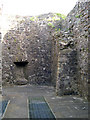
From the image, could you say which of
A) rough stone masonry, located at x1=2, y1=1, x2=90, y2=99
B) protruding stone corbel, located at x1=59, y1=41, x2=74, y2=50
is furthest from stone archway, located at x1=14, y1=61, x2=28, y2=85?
protruding stone corbel, located at x1=59, y1=41, x2=74, y2=50

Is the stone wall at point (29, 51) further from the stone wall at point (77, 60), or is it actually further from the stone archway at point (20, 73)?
the stone wall at point (77, 60)

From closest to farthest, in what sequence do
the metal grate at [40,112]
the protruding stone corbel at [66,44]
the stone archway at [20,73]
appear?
the metal grate at [40,112] < the protruding stone corbel at [66,44] < the stone archway at [20,73]

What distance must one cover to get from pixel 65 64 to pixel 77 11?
2.14 m

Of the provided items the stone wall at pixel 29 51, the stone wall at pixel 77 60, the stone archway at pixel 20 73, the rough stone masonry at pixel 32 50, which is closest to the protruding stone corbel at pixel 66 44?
the stone wall at pixel 77 60

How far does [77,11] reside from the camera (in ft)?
19.0

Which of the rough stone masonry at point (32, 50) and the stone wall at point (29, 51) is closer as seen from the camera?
the rough stone masonry at point (32, 50)

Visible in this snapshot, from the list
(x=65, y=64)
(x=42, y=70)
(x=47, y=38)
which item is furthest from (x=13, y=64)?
(x=65, y=64)

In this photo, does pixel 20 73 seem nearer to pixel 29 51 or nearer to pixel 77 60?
pixel 29 51

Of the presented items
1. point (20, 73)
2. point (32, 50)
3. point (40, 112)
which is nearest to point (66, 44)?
point (40, 112)

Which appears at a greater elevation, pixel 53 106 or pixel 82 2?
pixel 82 2

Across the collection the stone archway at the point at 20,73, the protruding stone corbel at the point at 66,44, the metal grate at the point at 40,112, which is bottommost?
the metal grate at the point at 40,112

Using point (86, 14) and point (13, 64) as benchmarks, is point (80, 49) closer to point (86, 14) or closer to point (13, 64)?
point (86, 14)

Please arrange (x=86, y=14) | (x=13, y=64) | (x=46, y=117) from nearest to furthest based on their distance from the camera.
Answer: (x=46, y=117)
(x=86, y=14)
(x=13, y=64)

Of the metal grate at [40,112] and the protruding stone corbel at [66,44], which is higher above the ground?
the protruding stone corbel at [66,44]
